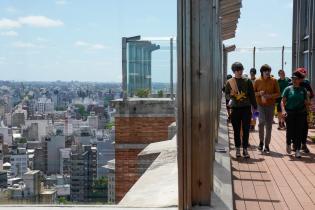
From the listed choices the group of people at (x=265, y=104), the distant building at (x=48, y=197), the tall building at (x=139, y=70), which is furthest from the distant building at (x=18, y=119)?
the tall building at (x=139, y=70)

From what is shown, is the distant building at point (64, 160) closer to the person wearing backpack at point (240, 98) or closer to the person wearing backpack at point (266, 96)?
the person wearing backpack at point (240, 98)

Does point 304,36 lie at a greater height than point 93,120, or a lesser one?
greater

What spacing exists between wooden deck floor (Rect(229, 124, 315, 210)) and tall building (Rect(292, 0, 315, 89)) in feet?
15.0

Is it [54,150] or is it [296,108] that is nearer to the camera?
[54,150]

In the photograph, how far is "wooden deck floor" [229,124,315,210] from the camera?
6.32m

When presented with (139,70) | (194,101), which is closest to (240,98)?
(194,101)

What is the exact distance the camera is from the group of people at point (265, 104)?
9.09 metres

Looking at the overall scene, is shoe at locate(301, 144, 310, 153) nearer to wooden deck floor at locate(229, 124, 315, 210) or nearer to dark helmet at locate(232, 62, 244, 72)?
wooden deck floor at locate(229, 124, 315, 210)

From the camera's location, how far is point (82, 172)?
233 inches

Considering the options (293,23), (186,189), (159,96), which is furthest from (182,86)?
(293,23)

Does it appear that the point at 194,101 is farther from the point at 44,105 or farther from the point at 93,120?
the point at 44,105

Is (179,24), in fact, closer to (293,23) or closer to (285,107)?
(285,107)

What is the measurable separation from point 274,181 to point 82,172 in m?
3.01

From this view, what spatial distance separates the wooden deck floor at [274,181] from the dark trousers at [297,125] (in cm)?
37
